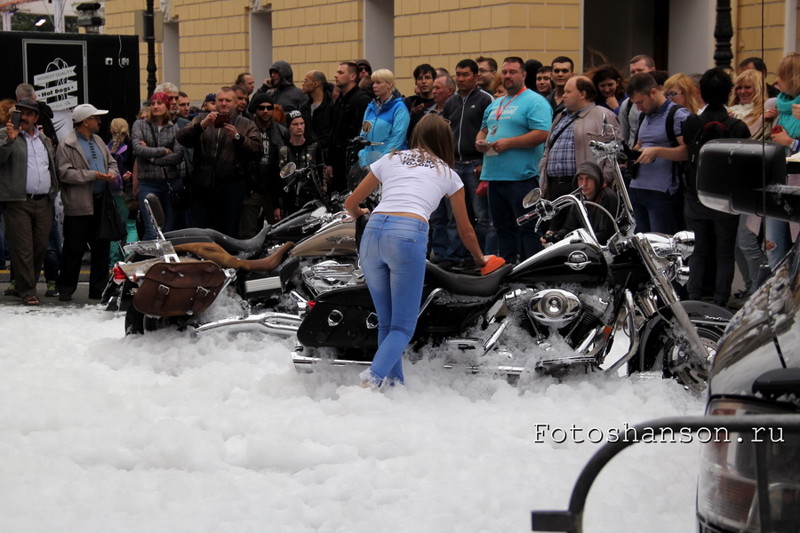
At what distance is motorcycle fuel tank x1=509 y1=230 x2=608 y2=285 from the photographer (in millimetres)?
6957

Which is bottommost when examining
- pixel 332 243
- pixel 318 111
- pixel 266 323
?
pixel 266 323

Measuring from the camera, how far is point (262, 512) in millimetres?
4988

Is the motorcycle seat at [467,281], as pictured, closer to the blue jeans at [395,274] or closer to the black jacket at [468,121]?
the blue jeans at [395,274]

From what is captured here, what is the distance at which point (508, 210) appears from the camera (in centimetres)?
1076

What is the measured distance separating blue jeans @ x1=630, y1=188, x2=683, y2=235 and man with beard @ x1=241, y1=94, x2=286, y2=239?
14.1ft

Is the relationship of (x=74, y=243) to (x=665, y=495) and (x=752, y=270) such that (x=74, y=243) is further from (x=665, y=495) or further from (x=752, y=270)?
(x=665, y=495)

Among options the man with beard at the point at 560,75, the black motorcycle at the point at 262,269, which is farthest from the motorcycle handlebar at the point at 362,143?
the black motorcycle at the point at 262,269

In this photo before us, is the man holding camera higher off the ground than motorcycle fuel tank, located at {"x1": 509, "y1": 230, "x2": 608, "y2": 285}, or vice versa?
the man holding camera

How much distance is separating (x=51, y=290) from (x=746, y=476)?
10443mm

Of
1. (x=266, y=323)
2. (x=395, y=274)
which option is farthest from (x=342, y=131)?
(x=395, y=274)

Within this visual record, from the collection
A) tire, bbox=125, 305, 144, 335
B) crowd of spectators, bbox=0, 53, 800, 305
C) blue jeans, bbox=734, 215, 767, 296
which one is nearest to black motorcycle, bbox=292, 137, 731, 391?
crowd of spectators, bbox=0, 53, 800, 305

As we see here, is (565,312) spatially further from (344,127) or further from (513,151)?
(344,127)

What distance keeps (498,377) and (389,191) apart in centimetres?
123

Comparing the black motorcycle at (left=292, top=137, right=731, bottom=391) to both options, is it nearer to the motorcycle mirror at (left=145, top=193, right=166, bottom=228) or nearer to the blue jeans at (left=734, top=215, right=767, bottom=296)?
the motorcycle mirror at (left=145, top=193, right=166, bottom=228)
